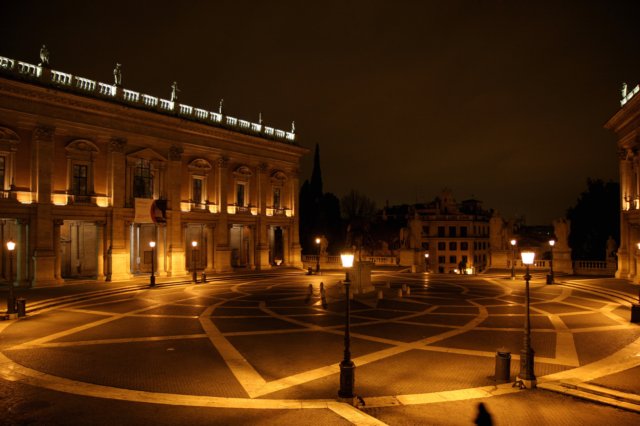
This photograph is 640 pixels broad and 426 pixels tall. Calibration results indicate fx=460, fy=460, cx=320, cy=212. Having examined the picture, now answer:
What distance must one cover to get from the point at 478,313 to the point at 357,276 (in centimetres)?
736

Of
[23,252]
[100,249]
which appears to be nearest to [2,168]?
[23,252]

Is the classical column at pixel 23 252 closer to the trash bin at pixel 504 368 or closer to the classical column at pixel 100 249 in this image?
the classical column at pixel 100 249

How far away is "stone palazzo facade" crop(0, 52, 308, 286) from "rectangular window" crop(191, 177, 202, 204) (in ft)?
0.31

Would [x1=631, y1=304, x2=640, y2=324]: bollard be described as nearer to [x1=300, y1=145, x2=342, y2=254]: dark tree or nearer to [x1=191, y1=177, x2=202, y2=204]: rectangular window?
[x1=191, y1=177, x2=202, y2=204]: rectangular window

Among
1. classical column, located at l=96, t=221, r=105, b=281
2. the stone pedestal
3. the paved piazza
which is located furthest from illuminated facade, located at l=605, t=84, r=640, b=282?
classical column, located at l=96, t=221, r=105, b=281

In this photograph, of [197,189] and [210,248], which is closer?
[197,189]

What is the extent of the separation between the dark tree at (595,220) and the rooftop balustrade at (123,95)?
37718 millimetres

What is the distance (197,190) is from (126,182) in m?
6.79

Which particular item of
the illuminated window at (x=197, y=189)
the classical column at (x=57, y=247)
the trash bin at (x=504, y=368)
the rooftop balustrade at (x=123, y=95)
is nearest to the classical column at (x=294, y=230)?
the rooftop balustrade at (x=123, y=95)

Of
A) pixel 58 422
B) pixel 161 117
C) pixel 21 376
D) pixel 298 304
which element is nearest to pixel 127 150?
pixel 161 117

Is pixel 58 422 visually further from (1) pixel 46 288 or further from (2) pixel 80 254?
(2) pixel 80 254

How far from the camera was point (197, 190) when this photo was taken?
133 feet

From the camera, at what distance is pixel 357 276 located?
85.0 feet

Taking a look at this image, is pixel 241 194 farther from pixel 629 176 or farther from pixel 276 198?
pixel 629 176
